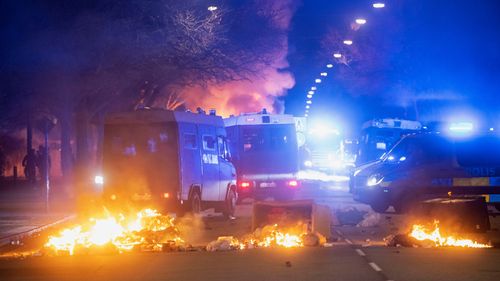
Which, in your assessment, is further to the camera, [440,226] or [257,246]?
[440,226]

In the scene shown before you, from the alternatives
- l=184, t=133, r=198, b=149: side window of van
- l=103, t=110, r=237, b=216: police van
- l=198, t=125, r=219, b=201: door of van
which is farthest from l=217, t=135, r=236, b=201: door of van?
l=184, t=133, r=198, b=149: side window of van

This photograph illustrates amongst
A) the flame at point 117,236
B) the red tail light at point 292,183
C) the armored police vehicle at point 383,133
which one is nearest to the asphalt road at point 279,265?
the flame at point 117,236

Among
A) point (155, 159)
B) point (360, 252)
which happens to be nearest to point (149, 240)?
point (360, 252)

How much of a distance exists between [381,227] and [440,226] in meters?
3.66

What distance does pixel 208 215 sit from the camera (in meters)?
27.1

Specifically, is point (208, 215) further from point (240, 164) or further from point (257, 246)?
point (257, 246)

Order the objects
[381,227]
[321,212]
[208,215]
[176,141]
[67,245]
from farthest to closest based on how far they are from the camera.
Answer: [208,215] → [176,141] → [381,227] → [321,212] → [67,245]

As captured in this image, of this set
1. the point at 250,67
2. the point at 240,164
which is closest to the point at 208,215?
the point at 240,164

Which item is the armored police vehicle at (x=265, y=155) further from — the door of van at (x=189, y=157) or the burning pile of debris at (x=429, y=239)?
the burning pile of debris at (x=429, y=239)

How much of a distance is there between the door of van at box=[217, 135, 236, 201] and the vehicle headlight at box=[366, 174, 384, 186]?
4206 mm

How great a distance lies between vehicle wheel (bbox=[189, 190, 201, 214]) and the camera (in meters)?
23.7

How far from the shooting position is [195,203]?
24047mm

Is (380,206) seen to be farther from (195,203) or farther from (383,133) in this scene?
(383,133)

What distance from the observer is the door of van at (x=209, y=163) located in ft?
80.8
